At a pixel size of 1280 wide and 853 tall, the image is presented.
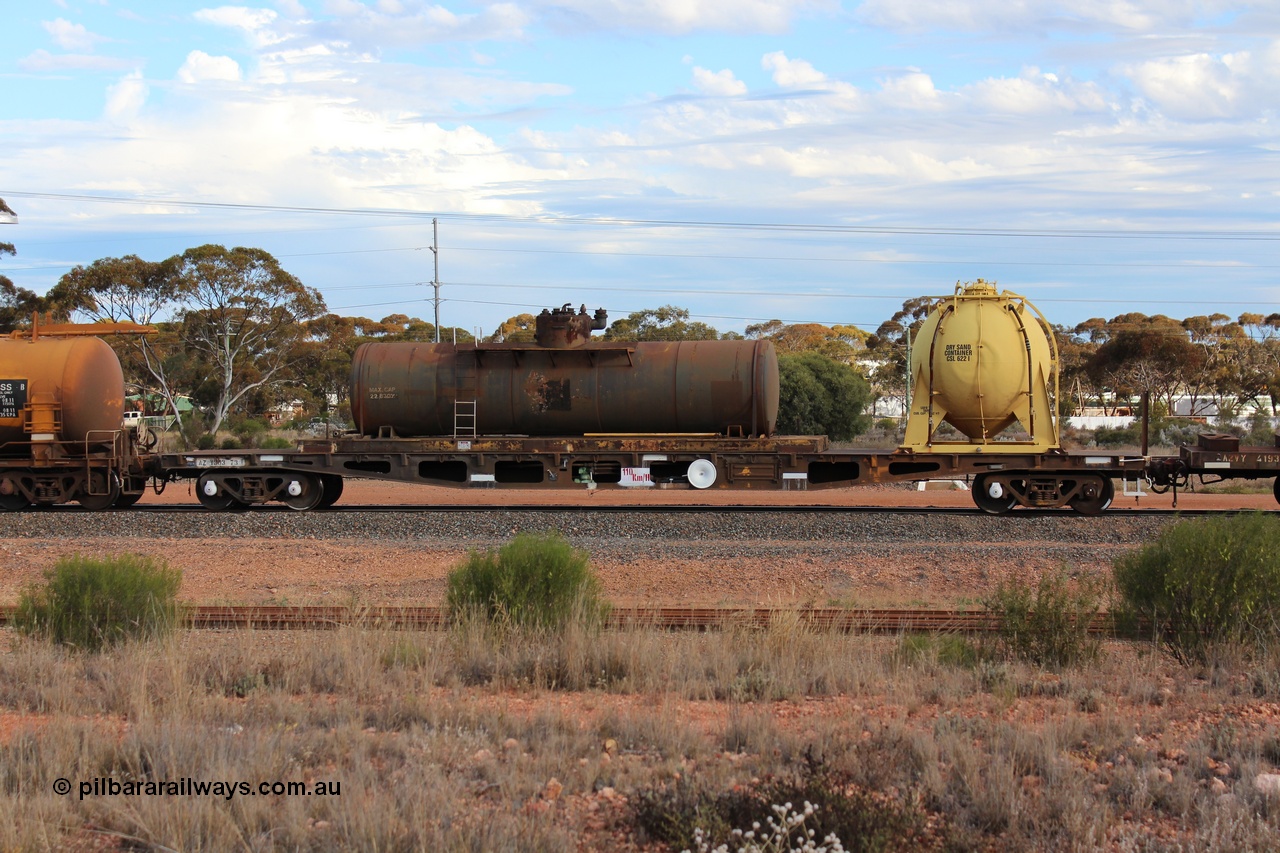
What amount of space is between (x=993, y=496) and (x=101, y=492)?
16.7 metres

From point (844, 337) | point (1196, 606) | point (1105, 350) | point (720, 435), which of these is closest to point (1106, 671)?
point (1196, 606)

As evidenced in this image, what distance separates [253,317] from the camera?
52.2 metres

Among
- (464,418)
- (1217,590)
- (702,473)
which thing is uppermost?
(464,418)

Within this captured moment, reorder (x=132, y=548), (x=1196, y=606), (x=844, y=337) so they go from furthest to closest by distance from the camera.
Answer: (x=844, y=337) < (x=132, y=548) < (x=1196, y=606)

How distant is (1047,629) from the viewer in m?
8.95

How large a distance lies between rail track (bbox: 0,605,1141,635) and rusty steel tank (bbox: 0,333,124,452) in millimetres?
10299

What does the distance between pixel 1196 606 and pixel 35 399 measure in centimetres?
1977

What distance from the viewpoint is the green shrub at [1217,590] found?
898cm

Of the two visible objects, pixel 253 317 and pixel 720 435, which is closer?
pixel 720 435

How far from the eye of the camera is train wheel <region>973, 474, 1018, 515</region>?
1888 centimetres

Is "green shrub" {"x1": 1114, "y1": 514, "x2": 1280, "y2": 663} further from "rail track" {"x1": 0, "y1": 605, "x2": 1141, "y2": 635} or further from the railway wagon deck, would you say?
the railway wagon deck

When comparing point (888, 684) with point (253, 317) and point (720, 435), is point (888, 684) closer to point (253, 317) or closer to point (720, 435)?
point (720, 435)

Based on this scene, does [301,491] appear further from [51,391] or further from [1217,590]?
[1217,590]

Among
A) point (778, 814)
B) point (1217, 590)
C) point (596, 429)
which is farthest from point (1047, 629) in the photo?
point (596, 429)
